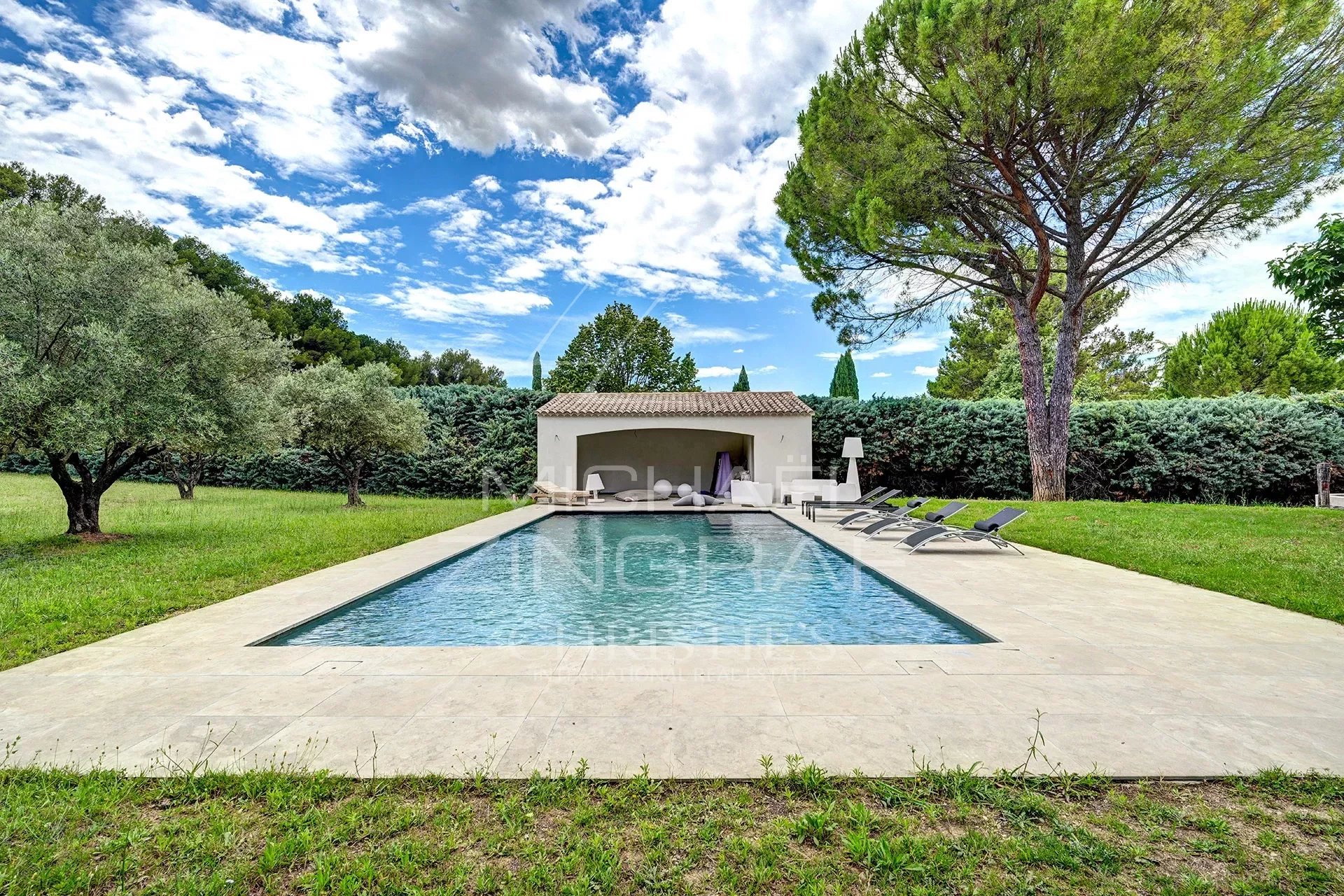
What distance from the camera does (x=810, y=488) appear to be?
52.9 feet

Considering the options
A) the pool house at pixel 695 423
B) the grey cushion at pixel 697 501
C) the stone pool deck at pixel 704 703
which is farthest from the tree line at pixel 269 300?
the stone pool deck at pixel 704 703

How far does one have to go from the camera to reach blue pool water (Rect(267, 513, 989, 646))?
5.34 meters

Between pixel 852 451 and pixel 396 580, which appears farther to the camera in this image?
pixel 852 451

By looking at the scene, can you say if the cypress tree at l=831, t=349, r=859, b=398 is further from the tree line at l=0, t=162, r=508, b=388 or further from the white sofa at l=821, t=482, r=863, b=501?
the tree line at l=0, t=162, r=508, b=388

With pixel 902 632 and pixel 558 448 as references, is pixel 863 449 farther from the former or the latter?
pixel 902 632

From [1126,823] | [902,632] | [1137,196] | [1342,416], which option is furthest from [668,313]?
[1126,823]

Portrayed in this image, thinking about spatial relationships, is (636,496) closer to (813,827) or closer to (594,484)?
(594,484)

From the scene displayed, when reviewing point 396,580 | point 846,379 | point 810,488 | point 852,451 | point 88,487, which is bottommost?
point 396,580

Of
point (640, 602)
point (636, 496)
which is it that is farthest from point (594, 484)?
point (640, 602)

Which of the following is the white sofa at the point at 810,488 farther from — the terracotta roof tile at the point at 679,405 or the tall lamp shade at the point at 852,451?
the terracotta roof tile at the point at 679,405

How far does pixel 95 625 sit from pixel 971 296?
1947cm

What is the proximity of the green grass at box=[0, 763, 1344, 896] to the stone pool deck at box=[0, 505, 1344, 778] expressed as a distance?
0.57 ft

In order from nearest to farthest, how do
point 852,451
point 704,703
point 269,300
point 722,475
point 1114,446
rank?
point 704,703 → point 852,451 → point 1114,446 → point 722,475 → point 269,300

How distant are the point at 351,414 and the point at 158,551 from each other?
7.17m
